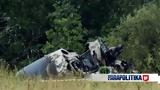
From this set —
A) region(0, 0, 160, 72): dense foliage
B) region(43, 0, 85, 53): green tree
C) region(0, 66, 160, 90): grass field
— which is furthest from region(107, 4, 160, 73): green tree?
region(0, 66, 160, 90): grass field

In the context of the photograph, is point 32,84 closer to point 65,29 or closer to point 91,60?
point 91,60

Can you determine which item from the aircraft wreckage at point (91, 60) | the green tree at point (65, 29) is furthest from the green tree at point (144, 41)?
the green tree at point (65, 29)

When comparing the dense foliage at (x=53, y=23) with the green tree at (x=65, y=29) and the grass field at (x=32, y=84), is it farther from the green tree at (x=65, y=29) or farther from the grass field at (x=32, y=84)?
the grass field at (x=32, y=84)

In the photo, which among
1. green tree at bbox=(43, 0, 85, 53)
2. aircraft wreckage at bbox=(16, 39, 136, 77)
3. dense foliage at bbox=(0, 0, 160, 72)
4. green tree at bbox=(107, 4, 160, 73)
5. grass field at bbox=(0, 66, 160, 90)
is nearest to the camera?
grass field at bbox=(0, 66, 160, 90)

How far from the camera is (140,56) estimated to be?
21906 millimetres

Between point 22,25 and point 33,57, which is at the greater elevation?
point 22,25

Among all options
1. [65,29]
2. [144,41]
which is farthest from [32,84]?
[65,29]

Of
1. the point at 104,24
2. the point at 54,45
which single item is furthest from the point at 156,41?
the point at 104,24

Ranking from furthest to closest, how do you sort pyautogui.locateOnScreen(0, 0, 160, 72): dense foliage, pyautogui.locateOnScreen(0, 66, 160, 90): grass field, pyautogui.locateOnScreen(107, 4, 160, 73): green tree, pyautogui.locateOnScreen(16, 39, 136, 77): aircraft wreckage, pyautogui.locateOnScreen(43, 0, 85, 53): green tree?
pyautogui.locateOnScreen(0, 0, 160, 72): dense foliage < pyautogui.locateOnScreen(43, 0, 85, 53): green tree < pyautogui.locateOnScreen(107, 4, 160, 73): green tree < pyautogui.locateOnScreen(16, 39, 136, 77): aircraft wreckage < pyautogui.locateOnScreen(0, 66, 160, 90): grass field

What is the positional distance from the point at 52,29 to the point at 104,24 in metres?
3.84

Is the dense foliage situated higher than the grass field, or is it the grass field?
the grass field

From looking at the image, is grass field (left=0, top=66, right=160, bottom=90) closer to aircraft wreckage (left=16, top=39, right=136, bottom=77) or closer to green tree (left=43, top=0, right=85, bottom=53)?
aircraft wreckage (left=16, top=39, right=136, bottom=77)

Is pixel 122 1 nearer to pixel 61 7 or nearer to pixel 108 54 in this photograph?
pixel 61 7

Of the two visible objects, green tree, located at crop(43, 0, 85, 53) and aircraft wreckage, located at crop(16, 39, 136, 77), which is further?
green tree, located at crop(43, 0, 85, 53)
